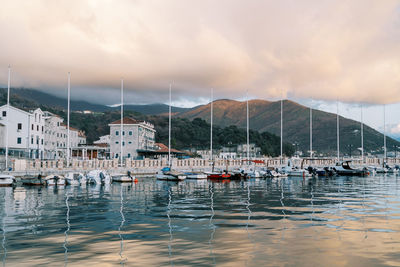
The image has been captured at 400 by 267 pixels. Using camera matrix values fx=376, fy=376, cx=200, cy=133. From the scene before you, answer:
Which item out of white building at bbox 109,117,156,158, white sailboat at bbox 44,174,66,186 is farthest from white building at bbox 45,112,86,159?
white sailboat at bbox 44,174,66,186

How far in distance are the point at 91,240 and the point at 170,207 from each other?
12301 mm

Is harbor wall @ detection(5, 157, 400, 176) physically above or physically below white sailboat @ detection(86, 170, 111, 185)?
above

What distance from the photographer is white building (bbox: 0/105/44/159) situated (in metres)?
89.8

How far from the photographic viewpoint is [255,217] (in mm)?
23109

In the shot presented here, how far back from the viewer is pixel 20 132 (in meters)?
91.7

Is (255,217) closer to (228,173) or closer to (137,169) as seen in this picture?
(228,173)

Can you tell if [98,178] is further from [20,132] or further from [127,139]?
[127,139]

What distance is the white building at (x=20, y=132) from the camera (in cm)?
8981

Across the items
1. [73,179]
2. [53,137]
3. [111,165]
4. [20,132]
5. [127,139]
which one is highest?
[20,132]

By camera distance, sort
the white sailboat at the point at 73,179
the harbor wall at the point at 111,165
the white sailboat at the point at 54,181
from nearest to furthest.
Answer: the white sailboat at the point at 54,181 → the white sailboat at the point at 73,179 → the harbor wall at the point at 111,165

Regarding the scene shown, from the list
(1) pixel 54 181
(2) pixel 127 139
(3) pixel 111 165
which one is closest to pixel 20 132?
(2) pixel 127 139

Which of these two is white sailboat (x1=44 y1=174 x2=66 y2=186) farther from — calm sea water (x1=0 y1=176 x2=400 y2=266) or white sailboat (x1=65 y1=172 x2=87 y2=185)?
calm sea water (x1=0 y1=176 x2=400 y2=266)

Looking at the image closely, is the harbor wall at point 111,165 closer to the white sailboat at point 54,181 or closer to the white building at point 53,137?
the white sailboat at point 54,181

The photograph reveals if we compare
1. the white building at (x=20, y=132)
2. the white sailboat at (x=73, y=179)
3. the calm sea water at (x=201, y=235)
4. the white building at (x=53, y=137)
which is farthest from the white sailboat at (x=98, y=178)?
the white building at (x=53, y=137)
